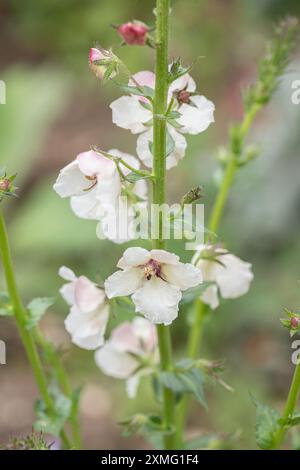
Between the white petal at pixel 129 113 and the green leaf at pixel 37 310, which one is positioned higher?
the white petal at pixel 129 113

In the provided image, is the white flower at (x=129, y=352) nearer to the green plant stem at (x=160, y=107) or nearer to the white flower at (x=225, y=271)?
the white flower at (x=225, y=271)

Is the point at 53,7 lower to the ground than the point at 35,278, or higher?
higher

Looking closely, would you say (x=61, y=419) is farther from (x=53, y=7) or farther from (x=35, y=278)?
(x=53, y=7)

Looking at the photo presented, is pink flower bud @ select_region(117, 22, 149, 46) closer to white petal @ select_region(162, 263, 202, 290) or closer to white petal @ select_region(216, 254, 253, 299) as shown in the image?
white petal @ select_region(162, 263, 202, 290)

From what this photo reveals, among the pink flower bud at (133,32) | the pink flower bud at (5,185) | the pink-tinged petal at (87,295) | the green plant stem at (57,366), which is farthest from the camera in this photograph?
the green plant stem at (57,366)

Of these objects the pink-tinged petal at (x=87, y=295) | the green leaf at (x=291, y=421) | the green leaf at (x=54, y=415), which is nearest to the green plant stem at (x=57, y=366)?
the green leaf at (x=54, y=415)

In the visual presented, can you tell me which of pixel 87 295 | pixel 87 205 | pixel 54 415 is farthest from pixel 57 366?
pixel 87 205

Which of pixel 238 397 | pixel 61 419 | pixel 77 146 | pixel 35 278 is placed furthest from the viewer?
pixel 77 146
